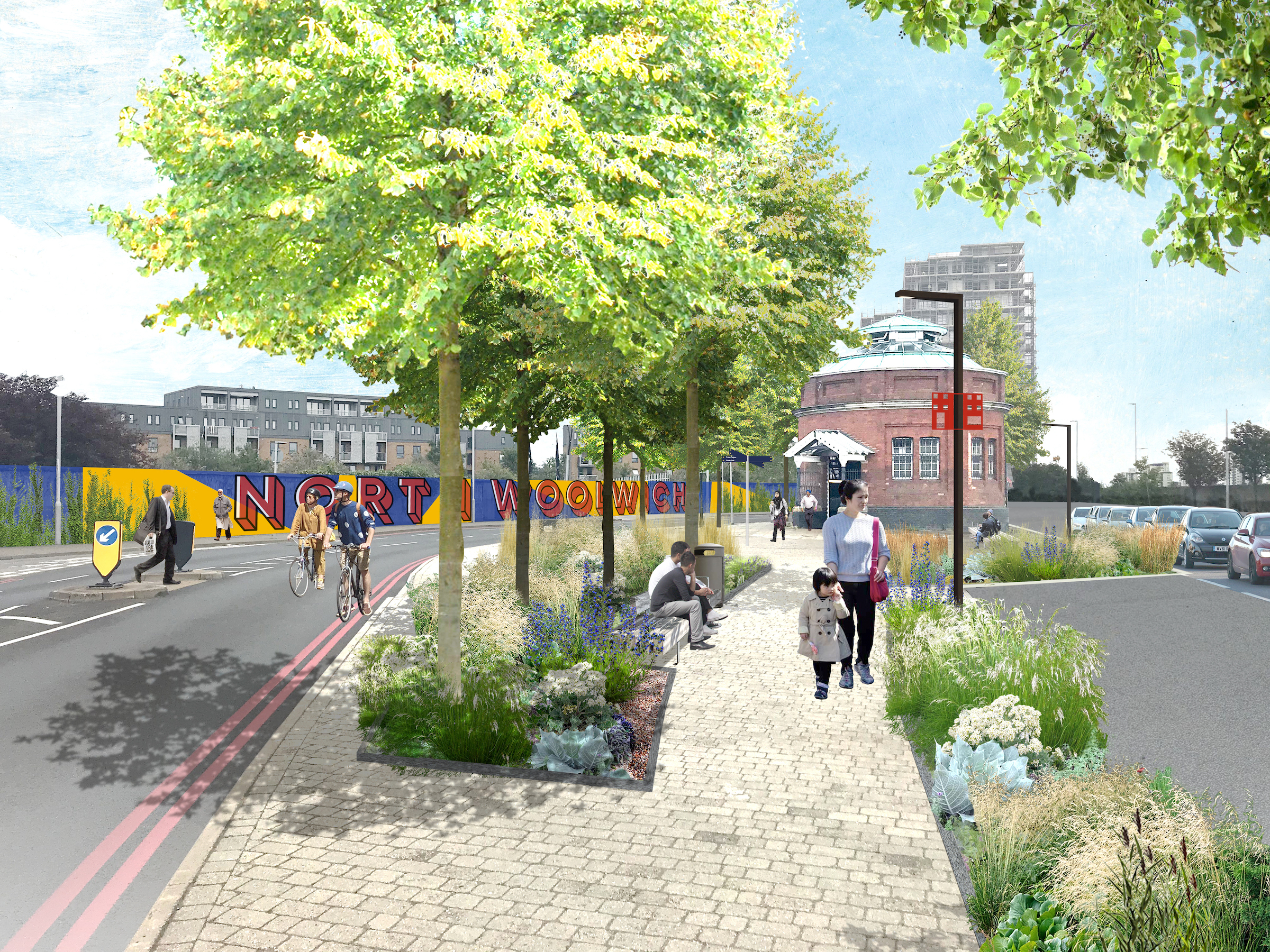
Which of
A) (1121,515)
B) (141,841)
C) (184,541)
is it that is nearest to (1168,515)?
(1121,515)

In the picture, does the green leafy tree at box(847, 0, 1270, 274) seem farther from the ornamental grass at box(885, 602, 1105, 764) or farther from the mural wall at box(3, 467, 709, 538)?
the mural wall at box(3, 467, 709, 538)

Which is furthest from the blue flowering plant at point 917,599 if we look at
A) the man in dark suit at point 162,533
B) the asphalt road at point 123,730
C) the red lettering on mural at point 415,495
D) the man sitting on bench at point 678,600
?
the red lettering on mural at point 415,495

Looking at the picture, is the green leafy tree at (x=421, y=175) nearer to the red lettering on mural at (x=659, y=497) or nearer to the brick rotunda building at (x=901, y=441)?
the brick rotunda building at (x=901, y=441)

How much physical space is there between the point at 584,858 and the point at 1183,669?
9134 mm

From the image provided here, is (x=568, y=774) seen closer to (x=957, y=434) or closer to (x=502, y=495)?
(x=957, y=434)

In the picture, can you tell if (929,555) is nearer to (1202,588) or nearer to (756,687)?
(1202,588)

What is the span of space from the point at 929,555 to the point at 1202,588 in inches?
193

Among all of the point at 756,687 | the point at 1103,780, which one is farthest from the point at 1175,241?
the point at 756,687

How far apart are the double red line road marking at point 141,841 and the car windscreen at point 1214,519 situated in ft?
81.4

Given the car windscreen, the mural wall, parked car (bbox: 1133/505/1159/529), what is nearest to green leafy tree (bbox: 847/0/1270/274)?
the mural wall

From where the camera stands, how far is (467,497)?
4828 centimetres

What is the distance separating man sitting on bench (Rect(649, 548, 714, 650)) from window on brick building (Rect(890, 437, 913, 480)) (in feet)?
112

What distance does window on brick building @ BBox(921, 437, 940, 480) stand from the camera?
1670 inches

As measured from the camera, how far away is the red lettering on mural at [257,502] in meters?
34.6
